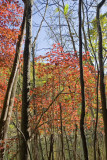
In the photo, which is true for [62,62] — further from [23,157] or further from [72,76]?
[23,157]

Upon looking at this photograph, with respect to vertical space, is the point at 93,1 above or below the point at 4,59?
above

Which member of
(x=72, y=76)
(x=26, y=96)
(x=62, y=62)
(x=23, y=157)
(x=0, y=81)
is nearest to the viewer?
(x=23, y=157)

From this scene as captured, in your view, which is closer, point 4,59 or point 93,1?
point 93,1

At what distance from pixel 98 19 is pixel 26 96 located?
3157 millimetres

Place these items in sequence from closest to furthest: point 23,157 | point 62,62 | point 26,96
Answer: point 23,157, point 26,96, point 62,62

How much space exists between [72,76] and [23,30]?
2.52 metres

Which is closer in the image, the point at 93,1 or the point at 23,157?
the point at 23,157

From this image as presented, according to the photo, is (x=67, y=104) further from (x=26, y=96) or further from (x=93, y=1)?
(x=93, y=1)

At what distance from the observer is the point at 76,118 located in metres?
6.55

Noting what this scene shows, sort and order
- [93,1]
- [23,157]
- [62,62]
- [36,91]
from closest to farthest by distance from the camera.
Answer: [23,157], [93,1], [62,62], [36,91]

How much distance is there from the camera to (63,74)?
498 centimetres

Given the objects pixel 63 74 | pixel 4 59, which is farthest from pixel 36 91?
pixel 4 59

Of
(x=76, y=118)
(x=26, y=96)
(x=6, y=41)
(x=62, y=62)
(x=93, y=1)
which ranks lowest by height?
(x=76, y=118)

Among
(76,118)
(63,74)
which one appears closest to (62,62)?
(63,74)
